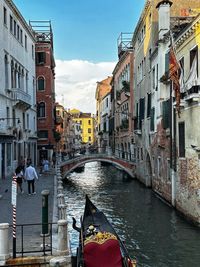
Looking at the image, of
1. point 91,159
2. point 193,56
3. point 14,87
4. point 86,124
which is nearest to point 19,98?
point 14,87

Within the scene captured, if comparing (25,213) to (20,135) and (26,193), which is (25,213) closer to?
(26,193)

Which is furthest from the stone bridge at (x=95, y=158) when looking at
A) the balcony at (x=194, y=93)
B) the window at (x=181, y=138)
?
the balcony at (x=194, y=93)

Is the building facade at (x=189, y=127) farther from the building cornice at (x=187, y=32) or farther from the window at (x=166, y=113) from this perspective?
the window at (x=166, y=113)

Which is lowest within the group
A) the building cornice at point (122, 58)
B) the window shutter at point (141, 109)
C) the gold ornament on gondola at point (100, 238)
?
the gold ornament on gondola at point (100, 238)

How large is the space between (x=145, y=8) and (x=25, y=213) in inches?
687

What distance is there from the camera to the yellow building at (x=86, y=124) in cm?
11206

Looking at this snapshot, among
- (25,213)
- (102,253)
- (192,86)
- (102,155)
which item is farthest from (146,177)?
(102,253)

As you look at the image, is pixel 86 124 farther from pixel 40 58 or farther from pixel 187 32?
pixel 187 32

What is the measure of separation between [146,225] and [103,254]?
7.65 meters

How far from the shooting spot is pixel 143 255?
11.5 meters

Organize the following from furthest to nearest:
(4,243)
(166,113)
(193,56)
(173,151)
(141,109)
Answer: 1. (141,109)
2. (166,113)
3. (173,151)
4. (193,56)
5. (4,243)

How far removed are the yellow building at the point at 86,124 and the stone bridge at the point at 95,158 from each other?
78.6 metres

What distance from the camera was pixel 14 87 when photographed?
25203 millimetres

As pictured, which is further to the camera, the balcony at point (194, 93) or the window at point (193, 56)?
the window at point (193, 56)
